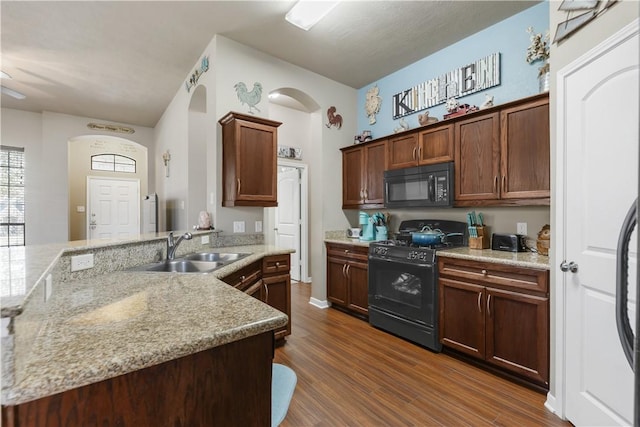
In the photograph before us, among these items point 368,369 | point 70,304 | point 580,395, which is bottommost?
point 368,369

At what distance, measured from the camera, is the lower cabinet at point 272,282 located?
2.40 m

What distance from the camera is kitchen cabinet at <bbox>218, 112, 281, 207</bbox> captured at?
2.69 metres

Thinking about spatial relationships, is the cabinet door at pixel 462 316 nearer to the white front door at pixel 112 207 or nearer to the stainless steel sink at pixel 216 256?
the stainless steel sink at pixel 216 256

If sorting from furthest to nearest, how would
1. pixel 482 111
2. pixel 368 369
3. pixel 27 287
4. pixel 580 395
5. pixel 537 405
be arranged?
pixel 482 111 → pixel 368 369 → pixel 537 405 → pixel 580 395 → pixel 27 287

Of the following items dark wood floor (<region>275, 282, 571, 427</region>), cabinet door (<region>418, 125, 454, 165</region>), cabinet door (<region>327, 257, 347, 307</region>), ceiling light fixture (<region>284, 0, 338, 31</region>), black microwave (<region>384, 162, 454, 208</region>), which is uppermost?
ceiling light fixture (<region>284, 0, 338, 31</region>)

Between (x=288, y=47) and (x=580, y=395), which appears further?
(x=288, y=47)

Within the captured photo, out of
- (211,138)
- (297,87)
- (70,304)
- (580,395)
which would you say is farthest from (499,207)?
(70,304)

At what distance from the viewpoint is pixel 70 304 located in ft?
3.61

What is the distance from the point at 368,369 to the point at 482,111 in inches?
93.6

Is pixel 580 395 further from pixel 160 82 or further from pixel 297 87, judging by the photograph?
pixel 160 82

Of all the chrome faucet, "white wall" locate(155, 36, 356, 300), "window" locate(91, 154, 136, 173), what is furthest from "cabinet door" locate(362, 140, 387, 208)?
"window" locate(91, 154, 136, 173)

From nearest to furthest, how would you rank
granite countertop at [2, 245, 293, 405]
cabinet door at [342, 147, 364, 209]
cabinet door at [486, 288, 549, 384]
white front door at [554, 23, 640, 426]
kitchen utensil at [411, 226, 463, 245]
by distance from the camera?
granite countertop at [2, 245, 293, 405] → white front door at [554, 23, 640, 426] → cabinet door at [486, 288, 549, 384] → kitchen utensil at [411, 226, 463, 245] → cabinet door at [342, 147, 364, 209]

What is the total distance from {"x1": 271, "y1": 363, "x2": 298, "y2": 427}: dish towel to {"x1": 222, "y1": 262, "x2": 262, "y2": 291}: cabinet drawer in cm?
72

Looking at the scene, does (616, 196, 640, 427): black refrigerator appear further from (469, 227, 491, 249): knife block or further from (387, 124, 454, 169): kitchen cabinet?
(387, 124, 454, 169): kitchen cabinet
